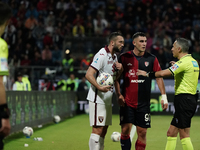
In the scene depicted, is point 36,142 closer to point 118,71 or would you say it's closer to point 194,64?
point 118,71

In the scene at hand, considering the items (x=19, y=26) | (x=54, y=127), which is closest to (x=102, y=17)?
(x=19, y=26)

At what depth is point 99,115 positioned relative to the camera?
19.8ft

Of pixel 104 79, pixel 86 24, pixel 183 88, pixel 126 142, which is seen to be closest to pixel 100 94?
pixel 104 79

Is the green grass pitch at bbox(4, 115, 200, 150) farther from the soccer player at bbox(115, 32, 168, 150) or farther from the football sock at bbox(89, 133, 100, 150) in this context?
the football sock at bbox(89, 133, 100, 150)

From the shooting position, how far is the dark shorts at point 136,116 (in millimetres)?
6340

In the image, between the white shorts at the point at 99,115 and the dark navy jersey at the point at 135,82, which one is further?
the dark navy jersey at the point at 135,82

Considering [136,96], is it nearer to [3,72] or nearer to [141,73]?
[141,73]

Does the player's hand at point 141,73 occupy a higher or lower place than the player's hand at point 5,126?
higher

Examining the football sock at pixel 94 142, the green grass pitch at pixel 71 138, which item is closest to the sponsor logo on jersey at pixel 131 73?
the football sock at pixel 94 142

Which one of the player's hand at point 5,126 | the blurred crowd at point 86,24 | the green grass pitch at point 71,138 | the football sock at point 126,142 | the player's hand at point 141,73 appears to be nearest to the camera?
the player's hand at point 5,126

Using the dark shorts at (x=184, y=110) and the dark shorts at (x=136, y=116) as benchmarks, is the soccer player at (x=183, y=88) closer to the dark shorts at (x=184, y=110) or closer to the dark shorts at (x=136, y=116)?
the dark shorts at (x=184, y=110)

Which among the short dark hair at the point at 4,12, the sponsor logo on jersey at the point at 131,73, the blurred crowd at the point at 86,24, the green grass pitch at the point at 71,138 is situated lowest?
the green grass pitch at the point at 71,138

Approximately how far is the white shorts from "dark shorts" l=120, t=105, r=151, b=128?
1.19 feet

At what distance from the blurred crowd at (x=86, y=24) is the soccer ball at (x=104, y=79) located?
42.4 feet
